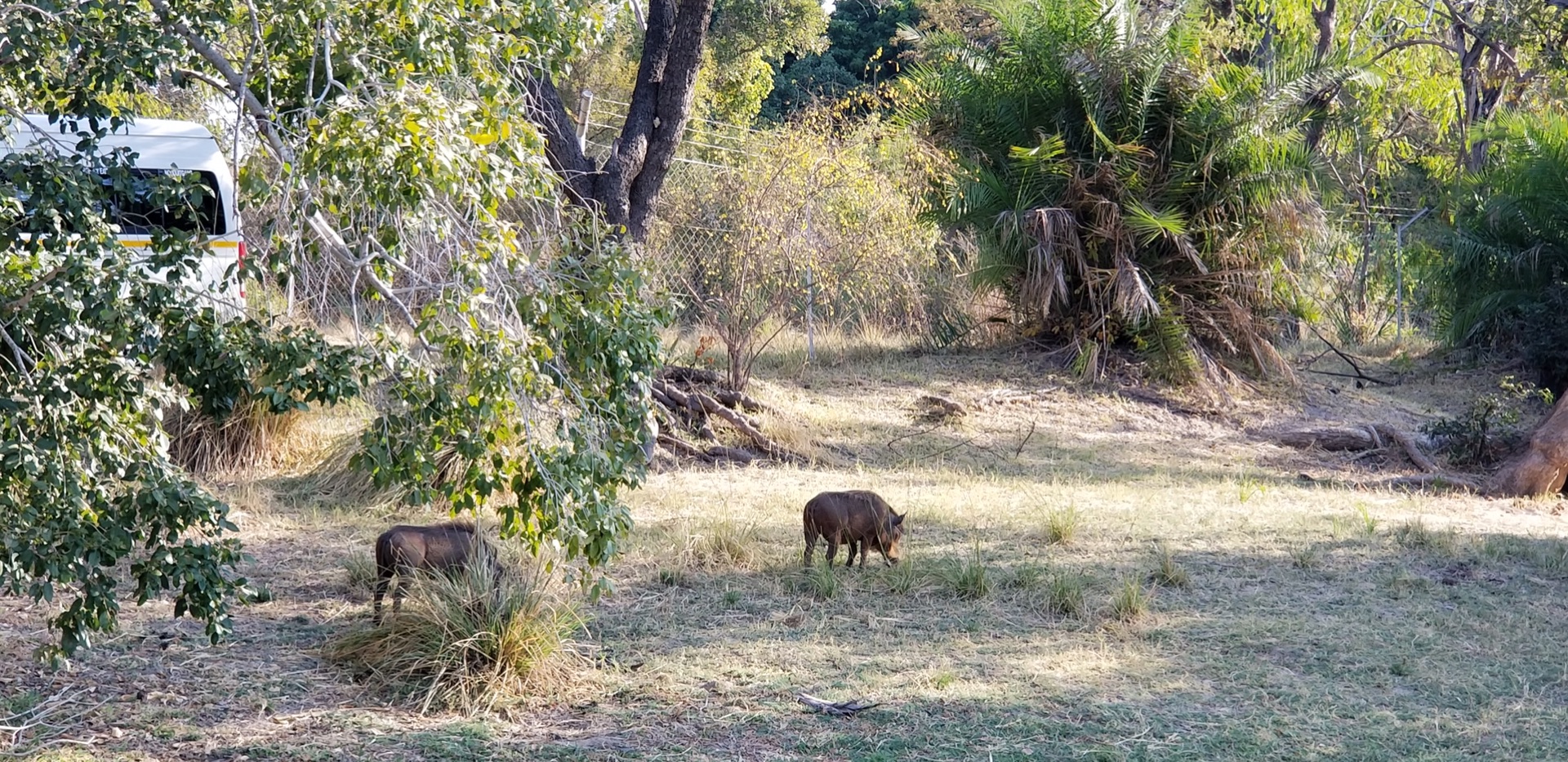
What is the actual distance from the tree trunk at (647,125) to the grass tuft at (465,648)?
15.2ft

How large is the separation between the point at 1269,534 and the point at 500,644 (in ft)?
17.6

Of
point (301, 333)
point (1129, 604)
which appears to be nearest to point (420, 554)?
point (301, 333)

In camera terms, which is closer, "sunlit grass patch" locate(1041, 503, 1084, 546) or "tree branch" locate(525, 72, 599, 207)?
"sunlit grass patch" locate(1041, 503, 1084, 546)

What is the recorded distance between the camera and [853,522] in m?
6.95

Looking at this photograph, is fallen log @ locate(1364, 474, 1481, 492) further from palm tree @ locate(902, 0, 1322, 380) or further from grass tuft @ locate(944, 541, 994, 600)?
grass tuft @ locate(944, 541, 994, 600)

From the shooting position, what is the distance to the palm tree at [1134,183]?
45.4ft

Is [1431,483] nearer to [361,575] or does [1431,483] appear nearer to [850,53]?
[361,575]

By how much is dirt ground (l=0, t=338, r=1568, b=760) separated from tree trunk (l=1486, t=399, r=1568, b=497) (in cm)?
30

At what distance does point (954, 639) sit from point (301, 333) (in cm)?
327

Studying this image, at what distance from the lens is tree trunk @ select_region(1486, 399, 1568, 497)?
10352 mm

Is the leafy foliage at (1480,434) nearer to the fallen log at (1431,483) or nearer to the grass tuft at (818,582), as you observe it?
the fallen log at (1431,483)

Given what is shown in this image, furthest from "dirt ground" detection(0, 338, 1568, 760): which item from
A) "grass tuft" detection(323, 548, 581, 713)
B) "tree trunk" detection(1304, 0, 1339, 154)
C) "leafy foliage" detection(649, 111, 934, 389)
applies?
"tree trunk" detection(1304, 0, 1339, 154)

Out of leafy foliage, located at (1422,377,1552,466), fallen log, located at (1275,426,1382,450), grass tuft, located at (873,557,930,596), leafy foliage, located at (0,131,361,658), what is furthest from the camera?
fallen log, located at (1275,426,1382,450)

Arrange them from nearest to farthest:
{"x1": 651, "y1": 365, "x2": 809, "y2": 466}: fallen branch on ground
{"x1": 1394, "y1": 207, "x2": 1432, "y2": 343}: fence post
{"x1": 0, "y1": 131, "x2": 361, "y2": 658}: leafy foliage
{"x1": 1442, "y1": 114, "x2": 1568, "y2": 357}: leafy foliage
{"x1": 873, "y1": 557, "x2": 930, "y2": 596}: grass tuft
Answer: {"x1": 0, "y1": 131, "x2": 361, "y2": 658}: leafy foliage, {"x1": 873, "y1": 557, "x2": 930, "y2": 596}: grass tuft, {"x1": 651, "y1": 365, "x2": 809, "y2": 466}: fallen branch on ground, {"x1": 1442, "y1": 114, "x2": 1568, "y2": 357}: leafy foliage, {"x1": 1394, "y1": 207, "x2": 1432, "y2": 343}: fence post
